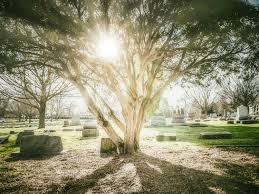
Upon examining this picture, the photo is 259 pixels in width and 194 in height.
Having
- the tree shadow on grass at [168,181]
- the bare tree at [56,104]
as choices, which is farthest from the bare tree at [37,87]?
the tree shadow on grass at [168,181]

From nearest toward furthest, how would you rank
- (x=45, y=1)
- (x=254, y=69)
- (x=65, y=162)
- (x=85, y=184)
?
(x=85, y=184) → (x=45, y=1) → (x=65, y=162) → (x=254, y=69)

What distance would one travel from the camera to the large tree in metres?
7.58

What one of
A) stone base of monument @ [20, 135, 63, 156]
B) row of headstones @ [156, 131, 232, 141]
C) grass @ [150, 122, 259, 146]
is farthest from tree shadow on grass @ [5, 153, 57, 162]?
grass @ [150, 122, 259, 146]

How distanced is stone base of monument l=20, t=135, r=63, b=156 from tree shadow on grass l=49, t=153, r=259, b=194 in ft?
12.8

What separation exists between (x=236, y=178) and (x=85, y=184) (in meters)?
3.61

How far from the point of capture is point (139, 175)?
21.0 ft

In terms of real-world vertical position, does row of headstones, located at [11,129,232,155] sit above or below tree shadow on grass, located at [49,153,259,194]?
above

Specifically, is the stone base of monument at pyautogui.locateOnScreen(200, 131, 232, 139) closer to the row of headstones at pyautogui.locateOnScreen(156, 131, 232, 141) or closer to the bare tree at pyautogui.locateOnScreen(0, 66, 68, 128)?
the row of headstones at pyautogui.locateOnScreen(156, 131, 232, 141)

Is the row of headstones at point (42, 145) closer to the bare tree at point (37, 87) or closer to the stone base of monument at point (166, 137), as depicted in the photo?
the stone base of monument at point (166, 137)

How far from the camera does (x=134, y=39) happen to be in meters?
8.97

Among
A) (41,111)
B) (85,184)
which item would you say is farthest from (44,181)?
(41,111)

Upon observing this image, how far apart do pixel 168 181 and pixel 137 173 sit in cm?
102

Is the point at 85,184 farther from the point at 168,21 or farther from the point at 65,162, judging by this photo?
the point at 168,21

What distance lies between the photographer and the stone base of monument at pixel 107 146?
10.3m
